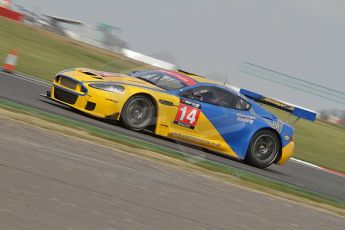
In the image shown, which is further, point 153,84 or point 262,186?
point 153,84

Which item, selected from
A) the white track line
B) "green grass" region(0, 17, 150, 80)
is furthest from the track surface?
"green grass" region(0, 17, 150, 80)

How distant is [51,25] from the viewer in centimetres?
3272

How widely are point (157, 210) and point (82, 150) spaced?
2.27m

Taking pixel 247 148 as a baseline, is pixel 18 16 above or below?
above

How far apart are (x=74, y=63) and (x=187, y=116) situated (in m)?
10.8

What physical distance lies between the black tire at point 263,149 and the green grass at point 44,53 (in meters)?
5.47

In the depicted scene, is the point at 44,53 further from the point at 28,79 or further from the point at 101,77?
the point at 101,77

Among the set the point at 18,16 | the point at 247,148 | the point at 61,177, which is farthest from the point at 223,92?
the point at 18,16

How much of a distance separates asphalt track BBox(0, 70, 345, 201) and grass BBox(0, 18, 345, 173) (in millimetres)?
2442

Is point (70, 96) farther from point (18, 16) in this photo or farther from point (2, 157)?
point (18, 16)

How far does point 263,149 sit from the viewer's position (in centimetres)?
1237

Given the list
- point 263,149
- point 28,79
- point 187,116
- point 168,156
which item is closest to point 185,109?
point 187,116

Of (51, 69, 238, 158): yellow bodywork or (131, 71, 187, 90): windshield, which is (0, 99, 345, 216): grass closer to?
(51, 69, 238, 158): yellow bodywork

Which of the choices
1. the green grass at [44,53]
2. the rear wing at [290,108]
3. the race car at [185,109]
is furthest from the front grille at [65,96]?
the green grass at [44,53]
